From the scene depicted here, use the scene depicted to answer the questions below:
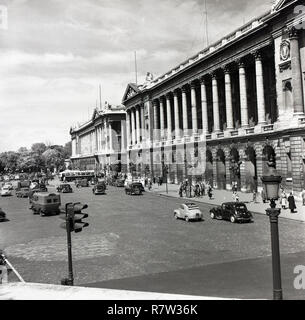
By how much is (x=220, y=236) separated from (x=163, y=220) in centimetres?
795

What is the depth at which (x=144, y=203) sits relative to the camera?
4634 cm

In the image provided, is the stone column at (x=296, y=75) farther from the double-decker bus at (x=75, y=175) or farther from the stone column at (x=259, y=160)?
the double-decker bus at (x=75, y=175)

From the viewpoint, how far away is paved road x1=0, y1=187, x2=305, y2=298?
1617 cm

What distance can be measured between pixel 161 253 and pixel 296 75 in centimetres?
2871

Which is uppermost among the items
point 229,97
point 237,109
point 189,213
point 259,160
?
point 229,97

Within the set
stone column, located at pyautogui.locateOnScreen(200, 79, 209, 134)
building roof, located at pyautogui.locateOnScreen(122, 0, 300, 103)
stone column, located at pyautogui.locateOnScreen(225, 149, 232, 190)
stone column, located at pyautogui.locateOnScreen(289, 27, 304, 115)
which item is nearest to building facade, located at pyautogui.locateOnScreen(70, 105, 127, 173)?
building roof, located at pyautogui.locateOnScreen(122, 0, 300, 103)

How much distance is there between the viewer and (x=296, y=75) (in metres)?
42.3

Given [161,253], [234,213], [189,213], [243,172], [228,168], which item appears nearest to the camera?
[161,253]

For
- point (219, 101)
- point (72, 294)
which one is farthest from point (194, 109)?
point (72, 294)

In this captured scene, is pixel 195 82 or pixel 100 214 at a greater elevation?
pixel 195 82

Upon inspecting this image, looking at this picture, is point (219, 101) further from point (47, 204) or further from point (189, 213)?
point (189, 213)

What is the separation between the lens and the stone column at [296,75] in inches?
1660
